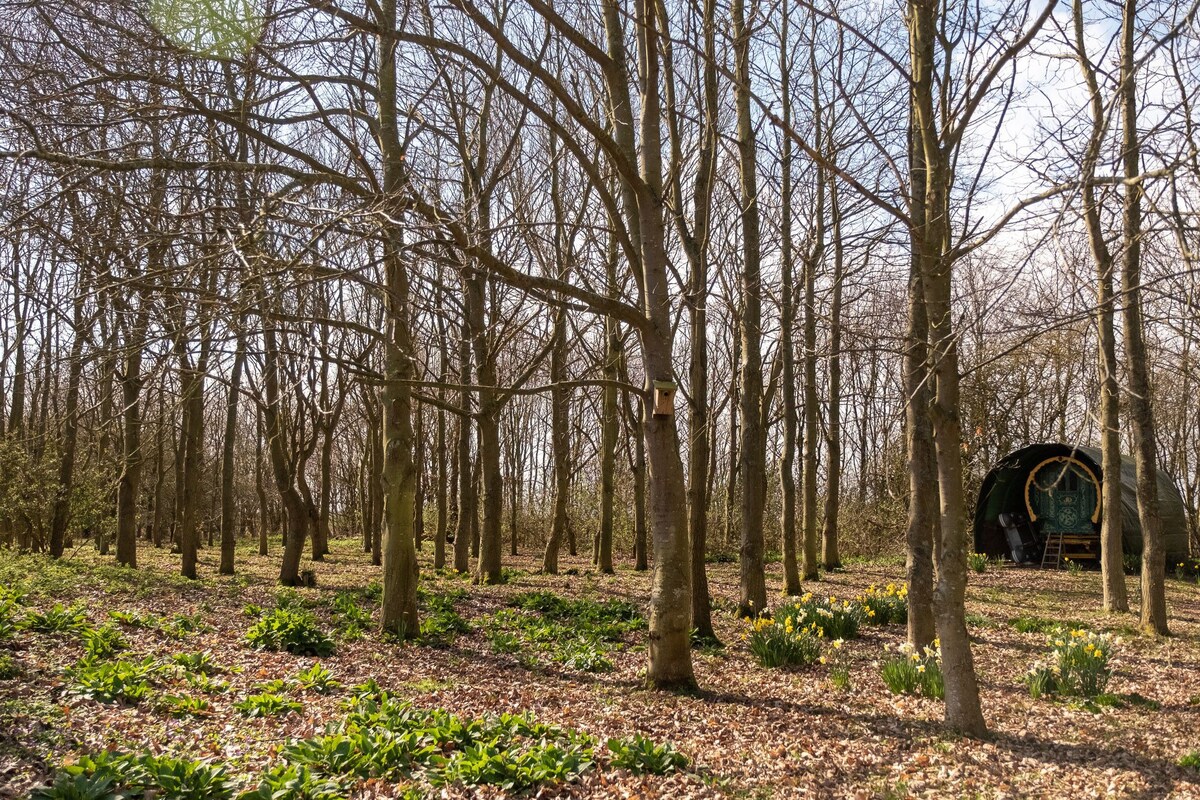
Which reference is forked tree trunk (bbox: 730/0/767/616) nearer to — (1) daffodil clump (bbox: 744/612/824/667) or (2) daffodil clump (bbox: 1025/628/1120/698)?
(1) daffodil clump (bbox: 744/612/824/667)

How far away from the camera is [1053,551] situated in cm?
1748

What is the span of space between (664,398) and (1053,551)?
14986mm

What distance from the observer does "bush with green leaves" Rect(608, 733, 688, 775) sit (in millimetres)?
4582

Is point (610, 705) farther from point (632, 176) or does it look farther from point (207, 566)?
point (207, 566)

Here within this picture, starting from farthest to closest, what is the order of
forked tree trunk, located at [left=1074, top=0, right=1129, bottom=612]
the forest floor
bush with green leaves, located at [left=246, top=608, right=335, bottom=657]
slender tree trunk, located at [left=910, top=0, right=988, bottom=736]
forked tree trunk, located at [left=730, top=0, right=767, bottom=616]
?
1. forked tree trunk, located at [left=730, top=0, right=767, bottom=616]
2. forked tree trunk, located at [left=1074, top=0, right=1129, bottom=612]
3. bush with green leaves, located at [left=246, top=608, right=335, bottom=657]
4. slender tree trunk, located at [left=910, top=0, right=988, bottom=736]
5. the forest floor

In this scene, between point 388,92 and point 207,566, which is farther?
point 207,566

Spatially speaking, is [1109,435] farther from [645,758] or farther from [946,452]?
[645,758]

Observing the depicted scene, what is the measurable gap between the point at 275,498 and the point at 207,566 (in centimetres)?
1887

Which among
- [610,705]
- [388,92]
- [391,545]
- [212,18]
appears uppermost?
[388,92]

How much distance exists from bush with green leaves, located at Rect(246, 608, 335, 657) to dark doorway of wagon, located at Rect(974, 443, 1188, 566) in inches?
574

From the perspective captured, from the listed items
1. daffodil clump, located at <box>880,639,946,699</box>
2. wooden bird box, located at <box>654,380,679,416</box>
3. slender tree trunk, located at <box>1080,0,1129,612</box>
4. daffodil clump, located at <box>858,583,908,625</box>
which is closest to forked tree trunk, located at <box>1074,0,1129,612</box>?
slender tree trunk, located at <box>1080,0,1129,612</box>

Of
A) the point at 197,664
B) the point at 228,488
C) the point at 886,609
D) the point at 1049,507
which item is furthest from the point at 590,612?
the point at 1049,507

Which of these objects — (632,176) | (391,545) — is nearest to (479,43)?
(632,176)

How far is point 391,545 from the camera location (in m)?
8.23
